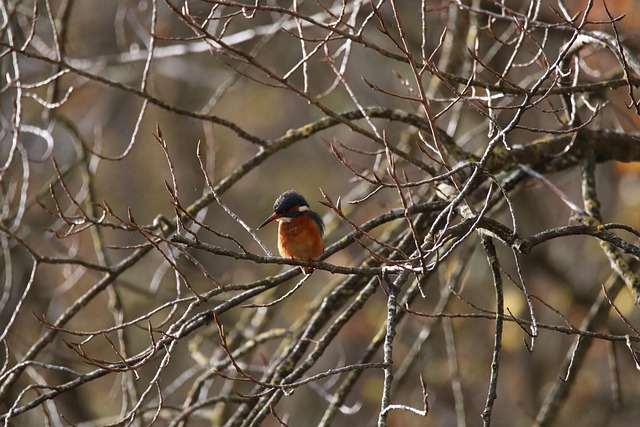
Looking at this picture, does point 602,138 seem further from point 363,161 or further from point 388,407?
point 363,161

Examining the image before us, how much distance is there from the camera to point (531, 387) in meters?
8.31

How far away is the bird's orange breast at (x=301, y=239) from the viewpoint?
3701mm

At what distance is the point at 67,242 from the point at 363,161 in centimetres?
419

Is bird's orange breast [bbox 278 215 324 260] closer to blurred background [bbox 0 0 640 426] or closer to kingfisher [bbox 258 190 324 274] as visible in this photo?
kingfisher [bbox 258 190 324 274]

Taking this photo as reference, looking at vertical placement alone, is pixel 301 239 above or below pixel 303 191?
below

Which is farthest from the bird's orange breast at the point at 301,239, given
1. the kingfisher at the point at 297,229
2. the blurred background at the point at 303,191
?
the blurred background at the point at 303,191

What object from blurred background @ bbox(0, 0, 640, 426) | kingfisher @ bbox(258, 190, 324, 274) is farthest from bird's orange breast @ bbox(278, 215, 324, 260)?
blurred background @ bbox(0, 0, 640, 426)

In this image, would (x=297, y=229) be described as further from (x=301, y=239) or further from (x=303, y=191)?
(x=303, y=191)

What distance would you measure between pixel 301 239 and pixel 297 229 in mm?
78

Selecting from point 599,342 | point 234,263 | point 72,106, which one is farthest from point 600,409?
point 72,106

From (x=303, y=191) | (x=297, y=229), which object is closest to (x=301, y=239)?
(x=297, y=229)

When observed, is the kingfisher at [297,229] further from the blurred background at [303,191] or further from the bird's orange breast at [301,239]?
the blurred background at [303,191]

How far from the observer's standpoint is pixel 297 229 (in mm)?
3771

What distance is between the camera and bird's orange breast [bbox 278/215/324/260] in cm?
A: 370
